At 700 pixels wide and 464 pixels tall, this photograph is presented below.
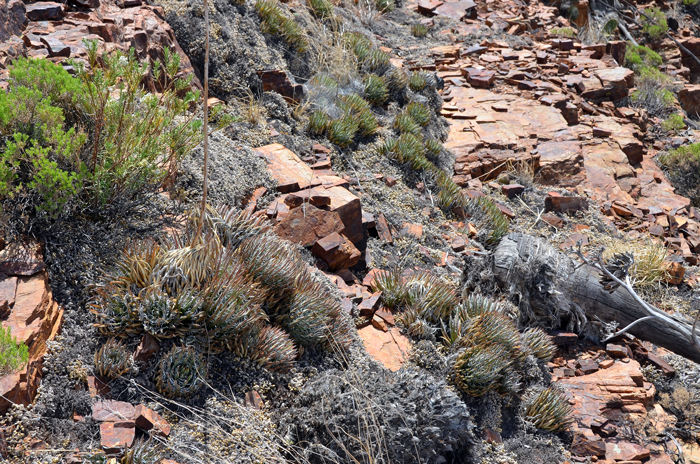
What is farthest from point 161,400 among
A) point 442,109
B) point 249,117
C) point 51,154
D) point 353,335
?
point 442,109

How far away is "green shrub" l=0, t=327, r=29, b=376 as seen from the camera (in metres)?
2.46

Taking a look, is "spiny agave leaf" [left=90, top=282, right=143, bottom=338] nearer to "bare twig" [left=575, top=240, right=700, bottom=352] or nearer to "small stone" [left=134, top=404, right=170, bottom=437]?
"small stone" [left=134, top=404, right=170, bottom=437]

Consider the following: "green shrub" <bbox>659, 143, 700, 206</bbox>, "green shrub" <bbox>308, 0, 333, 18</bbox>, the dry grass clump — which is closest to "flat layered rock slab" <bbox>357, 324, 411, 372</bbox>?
the dry grass clump

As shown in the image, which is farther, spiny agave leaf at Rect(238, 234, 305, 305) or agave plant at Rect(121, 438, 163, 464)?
spiny agave leaf at Rect(238, 234, 305, 305)

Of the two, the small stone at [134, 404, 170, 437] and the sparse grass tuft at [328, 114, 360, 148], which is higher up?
the small stone at [134, 404, 170, 437]

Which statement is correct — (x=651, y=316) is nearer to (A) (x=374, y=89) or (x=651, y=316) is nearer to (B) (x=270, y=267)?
(B) (x=270, y=267)

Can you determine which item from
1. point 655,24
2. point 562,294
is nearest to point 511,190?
point 562,294

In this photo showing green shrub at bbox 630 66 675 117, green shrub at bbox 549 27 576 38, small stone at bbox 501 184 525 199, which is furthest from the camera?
green shrub at bbox 549 27 576 38

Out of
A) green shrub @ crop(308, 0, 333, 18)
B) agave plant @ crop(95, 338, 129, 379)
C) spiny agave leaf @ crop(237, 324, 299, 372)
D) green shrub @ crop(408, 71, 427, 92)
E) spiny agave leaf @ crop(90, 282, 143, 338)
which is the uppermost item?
green shrub @ crop(308, 0, 333, 18)

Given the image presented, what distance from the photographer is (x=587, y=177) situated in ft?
29.7

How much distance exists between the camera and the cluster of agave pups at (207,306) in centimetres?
306

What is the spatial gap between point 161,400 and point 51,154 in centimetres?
183

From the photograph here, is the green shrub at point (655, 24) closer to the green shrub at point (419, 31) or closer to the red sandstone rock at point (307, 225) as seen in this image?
the green shrub at point (419, 31)

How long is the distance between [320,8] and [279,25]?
1.90 meters
